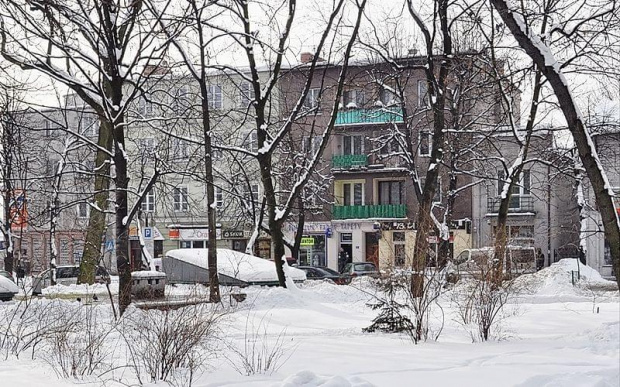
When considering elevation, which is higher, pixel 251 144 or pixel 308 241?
pixel 251 144

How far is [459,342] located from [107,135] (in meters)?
17.8

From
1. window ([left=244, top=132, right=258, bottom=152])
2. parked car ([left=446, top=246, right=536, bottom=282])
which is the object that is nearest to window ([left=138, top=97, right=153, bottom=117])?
window ([left=244, top=132, right=258, bottom=152])

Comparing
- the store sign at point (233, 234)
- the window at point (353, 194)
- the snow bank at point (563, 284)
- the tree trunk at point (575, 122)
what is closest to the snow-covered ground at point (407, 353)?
the tree trunk at point (575, 122)

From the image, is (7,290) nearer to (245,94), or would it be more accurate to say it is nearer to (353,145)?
(245,94)

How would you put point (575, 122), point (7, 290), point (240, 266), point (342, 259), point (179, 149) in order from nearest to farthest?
1. point (575, 122)
2. point (7, 290)
3. point (240, 266)
4. point (179, 149)
5. point (342, 259)

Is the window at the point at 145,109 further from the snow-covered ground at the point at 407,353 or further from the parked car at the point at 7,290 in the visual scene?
the snow-covered ground at the point at 407,353

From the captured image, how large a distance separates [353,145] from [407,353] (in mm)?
38168

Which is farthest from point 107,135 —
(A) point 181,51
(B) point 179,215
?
(B) point 179,215

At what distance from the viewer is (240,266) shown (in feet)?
82.3

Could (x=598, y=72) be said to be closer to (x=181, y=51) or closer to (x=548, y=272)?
(x=181, y=51)

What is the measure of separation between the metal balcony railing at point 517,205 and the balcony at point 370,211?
5045 millimetres

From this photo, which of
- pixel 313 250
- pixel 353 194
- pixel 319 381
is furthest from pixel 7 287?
pixel 353 194

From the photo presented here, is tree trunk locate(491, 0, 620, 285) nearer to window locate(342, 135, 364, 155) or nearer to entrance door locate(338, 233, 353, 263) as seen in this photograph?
window locate(342, 135, 364, 155)

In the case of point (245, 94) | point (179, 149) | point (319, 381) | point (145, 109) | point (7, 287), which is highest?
point (145, 109)
